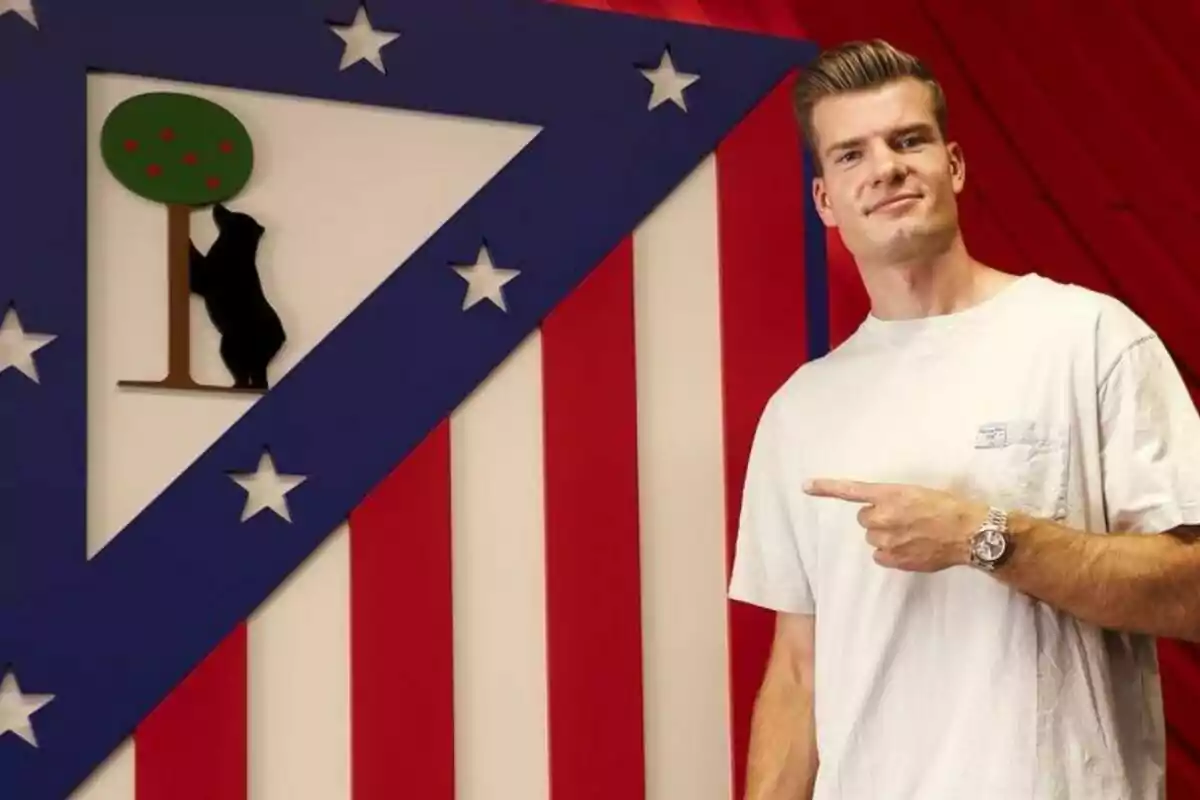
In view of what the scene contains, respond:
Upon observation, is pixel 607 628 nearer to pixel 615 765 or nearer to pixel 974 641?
pixel 615 765

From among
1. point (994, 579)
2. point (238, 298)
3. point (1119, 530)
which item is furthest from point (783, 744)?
point (238, 298)

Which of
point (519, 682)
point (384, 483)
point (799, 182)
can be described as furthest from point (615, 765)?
point (799, 182)

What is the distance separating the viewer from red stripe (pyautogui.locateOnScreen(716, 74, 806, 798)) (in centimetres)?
197

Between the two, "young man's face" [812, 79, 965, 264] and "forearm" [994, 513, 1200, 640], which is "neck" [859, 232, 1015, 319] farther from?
"forearm" [994, 513, 1200, 640]

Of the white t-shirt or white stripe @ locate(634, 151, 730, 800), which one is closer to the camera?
the white t-shirt

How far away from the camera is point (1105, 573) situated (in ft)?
4.87

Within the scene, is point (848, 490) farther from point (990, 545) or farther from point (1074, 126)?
point (1074, 126)

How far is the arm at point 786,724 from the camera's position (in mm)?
1797

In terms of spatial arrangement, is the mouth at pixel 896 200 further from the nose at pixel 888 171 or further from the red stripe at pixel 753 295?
the red stripe at pixel 753 295

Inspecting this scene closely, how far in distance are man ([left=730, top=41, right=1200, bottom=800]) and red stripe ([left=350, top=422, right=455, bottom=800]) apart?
359 millimetres

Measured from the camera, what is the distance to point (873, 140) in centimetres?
172

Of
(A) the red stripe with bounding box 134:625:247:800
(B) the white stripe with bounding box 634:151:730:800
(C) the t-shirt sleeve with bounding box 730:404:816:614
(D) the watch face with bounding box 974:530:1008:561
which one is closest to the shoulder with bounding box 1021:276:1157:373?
(D) the watch face with bounding box 974:530:1008:561

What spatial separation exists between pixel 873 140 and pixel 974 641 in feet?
1.84

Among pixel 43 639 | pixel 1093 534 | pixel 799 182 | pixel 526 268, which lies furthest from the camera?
pixel 799 182
